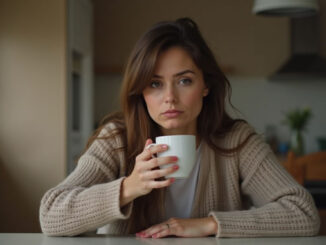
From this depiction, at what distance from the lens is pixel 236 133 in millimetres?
1654

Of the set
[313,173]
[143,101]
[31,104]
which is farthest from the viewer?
[31,104]

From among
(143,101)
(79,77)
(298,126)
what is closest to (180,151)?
(143,101)

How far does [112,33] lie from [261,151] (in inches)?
150

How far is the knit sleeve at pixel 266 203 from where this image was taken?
4.41ft

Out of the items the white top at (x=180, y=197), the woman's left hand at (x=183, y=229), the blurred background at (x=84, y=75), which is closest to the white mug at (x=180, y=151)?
the woman's left hand at (x=183, y=229)

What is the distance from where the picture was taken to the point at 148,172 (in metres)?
1.22

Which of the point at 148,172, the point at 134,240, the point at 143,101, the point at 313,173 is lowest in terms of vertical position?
the point at 313,173

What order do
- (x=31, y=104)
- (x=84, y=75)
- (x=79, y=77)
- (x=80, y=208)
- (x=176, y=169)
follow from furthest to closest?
(x=84, y=75)
(x=79, y=77)
(x=31, y=104)
(x=80, y=208)
(x=176, y=169)

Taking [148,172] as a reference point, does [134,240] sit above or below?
below

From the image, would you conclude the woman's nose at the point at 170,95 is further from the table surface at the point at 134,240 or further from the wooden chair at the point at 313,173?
the wooden chair at the point at 313,173

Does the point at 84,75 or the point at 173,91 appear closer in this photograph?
the point at 173,91

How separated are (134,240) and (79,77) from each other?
3284mm

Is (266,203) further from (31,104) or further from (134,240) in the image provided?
(31,104)

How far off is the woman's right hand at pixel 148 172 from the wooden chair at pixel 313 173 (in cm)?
145
